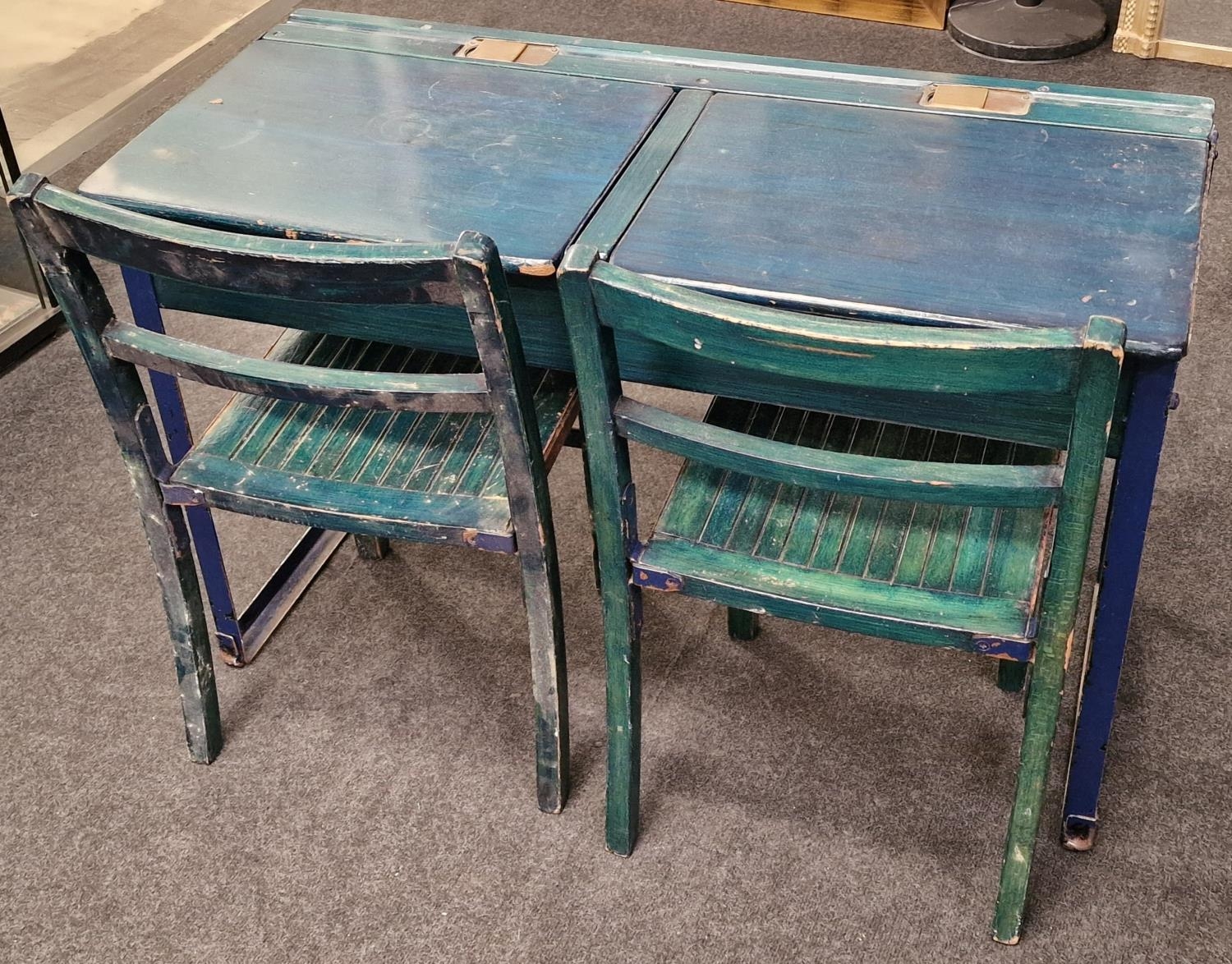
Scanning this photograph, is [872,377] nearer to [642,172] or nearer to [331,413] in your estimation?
[642,172]

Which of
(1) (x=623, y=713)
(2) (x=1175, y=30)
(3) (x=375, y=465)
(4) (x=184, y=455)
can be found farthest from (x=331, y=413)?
(2) (x=1175, y=30)

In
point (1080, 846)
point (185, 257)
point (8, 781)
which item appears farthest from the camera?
point (8, 781)

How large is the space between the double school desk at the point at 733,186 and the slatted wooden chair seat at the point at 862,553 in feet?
0.40

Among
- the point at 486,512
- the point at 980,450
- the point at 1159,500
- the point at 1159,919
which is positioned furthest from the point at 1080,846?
the point at 486,512

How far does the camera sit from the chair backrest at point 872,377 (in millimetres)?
1067

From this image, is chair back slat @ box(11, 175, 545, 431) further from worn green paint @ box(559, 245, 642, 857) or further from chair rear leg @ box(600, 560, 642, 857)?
chair rear leg @ box(600, 560, 642, 857)

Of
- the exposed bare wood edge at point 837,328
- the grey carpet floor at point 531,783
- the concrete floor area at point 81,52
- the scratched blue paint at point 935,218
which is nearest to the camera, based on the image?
the exposed bare wood edge at point 837,328

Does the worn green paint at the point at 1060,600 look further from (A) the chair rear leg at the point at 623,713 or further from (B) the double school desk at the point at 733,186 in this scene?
(A) the chair rear leg at the point at 623,713

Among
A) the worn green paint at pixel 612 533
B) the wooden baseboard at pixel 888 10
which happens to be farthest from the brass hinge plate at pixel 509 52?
the wooden baseboard at pixel 888 10

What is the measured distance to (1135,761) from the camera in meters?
1.74

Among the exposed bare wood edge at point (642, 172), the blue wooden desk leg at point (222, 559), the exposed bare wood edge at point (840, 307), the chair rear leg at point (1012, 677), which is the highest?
the exposed bare wood edge at point (642, 172)

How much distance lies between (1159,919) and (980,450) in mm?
575

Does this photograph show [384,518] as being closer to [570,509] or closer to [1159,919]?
[570,509]

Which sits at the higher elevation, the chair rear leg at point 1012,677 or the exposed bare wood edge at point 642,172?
the exposed bare wood edge at point 642,172
